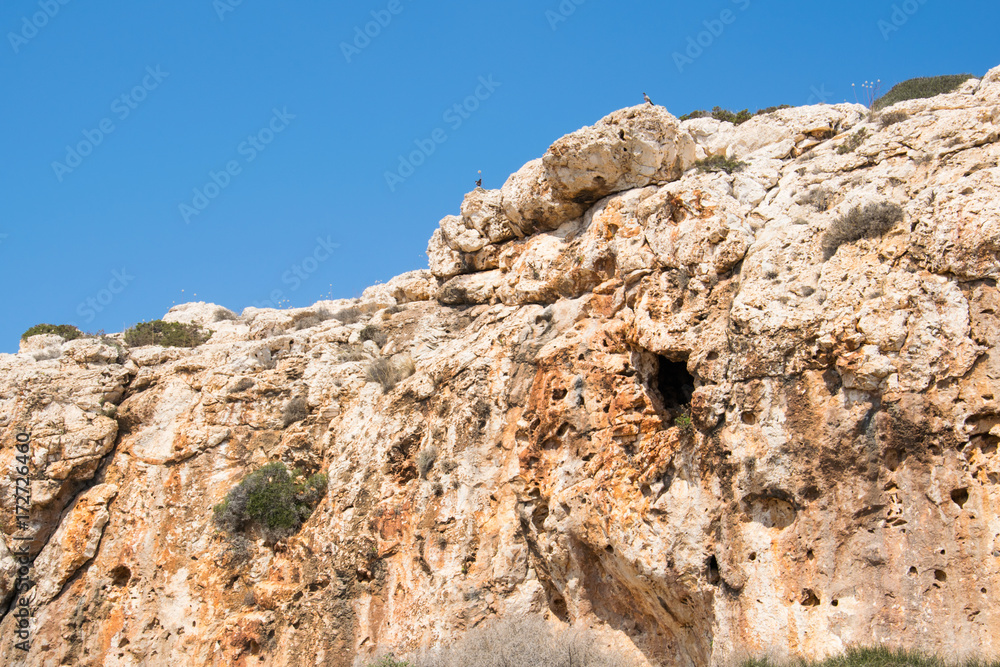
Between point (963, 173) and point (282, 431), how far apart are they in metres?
12.7

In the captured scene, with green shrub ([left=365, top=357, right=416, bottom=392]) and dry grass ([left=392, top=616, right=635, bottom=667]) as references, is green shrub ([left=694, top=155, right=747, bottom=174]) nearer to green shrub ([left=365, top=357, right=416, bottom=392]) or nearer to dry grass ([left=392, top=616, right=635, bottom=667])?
green shrub ([left=365, top=357, right=416, bottom=392])

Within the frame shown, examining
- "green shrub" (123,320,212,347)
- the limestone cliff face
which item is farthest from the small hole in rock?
"green shrub" (123,320,212,347)

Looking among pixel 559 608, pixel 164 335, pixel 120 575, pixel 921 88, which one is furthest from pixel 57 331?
pixel 921 88

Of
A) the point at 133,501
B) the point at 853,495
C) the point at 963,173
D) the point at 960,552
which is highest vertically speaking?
the point at 963,173

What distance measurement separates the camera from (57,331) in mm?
20797

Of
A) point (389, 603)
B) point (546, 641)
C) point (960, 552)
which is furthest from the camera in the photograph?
point (389, 603)

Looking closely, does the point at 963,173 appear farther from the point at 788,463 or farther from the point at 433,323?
the point at 433,323

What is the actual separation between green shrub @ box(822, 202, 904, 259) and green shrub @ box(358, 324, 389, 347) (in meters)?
9.69

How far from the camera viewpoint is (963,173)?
9602 mm

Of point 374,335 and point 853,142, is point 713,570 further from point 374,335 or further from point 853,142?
point 374,335

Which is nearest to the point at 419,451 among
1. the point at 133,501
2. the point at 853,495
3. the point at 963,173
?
the point at 133,501

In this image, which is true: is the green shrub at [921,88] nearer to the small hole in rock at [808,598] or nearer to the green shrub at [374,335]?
the small hole in rock at [808,598]

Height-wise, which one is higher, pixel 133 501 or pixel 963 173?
pixel 963 173

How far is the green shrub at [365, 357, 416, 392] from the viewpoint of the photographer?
15031mm
